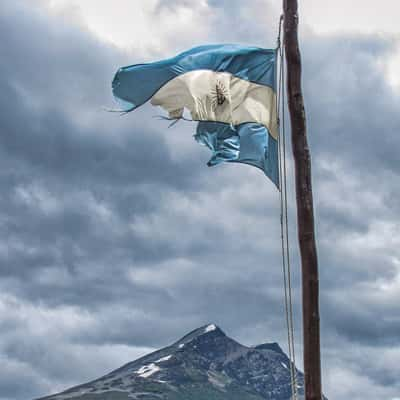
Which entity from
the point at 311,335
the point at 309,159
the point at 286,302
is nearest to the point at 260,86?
the point at 309,159

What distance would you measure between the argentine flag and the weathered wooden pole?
240cm

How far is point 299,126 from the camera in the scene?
1738 cm

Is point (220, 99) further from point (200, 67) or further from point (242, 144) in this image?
point (242, 144)

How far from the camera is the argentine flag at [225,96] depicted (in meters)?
20.3

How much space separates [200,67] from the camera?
20.7 metres

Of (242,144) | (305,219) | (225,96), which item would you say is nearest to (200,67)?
(225,96)

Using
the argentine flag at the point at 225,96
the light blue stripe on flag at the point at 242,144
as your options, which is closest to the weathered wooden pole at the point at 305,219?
the argentine flag at the point at 225,96

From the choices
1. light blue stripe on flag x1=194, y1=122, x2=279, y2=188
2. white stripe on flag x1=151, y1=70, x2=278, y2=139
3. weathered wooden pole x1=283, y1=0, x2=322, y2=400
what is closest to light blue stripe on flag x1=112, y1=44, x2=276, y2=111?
white stripe on flag x1=151, y1=70, x2=278, y2=139

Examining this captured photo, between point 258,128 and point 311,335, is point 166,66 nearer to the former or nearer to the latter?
point 258,128

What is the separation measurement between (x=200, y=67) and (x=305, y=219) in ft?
18.1

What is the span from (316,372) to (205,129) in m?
6.58

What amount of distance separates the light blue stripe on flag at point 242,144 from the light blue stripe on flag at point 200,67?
1.18 meters

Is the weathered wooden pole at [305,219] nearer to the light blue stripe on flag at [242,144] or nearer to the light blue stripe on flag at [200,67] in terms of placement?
the light blue stripe on flag at [200,67]

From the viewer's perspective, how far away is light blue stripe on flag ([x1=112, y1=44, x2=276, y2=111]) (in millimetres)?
20438
